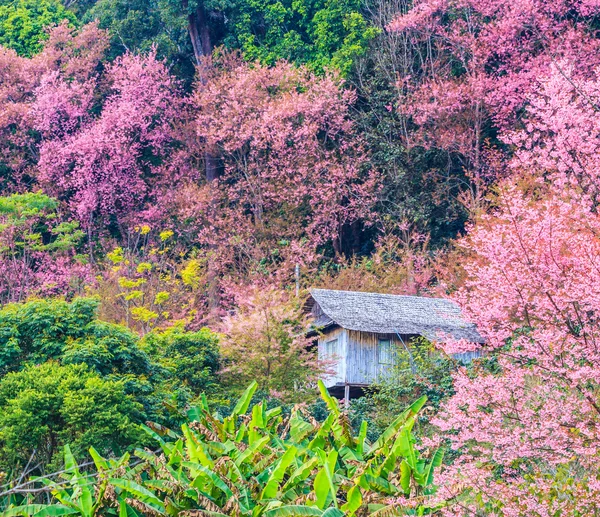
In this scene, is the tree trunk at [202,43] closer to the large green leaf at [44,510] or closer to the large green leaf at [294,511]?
the large green leaf at [44,510]

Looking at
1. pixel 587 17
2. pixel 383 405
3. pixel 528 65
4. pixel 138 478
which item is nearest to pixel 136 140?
pixel 528 65

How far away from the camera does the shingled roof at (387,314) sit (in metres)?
23.2

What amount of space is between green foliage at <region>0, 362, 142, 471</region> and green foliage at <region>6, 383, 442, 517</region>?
14.6 ft

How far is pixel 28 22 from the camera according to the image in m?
40.1

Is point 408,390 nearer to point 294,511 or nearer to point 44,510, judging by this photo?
Answer: point 294,511

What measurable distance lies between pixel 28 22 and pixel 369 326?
82.8ft

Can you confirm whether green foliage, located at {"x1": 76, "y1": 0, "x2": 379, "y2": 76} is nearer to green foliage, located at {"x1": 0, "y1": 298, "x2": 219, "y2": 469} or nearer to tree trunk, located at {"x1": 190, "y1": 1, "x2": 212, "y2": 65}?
tree trunk, located at {"x1": 190, "y1": 1, "x2": 212, "y2": 65}

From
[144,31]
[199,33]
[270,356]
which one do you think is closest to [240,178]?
[199,33]

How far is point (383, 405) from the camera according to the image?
1861 cm

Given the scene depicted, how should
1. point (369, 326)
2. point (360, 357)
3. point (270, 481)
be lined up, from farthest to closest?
point (360, 357), point (369, 326), point (270, 481)

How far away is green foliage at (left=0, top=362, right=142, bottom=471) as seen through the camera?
44.4 ft

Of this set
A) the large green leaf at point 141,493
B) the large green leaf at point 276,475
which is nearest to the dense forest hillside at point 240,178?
the large green leaf at point 141,493

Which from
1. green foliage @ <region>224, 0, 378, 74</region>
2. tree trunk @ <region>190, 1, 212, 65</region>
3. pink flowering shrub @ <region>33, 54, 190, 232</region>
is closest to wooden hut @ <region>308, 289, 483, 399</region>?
pink flowering shrub @ <region>33, 54, 190, 232</region>

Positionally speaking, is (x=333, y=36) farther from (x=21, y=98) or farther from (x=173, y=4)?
(x=21, y=98)
